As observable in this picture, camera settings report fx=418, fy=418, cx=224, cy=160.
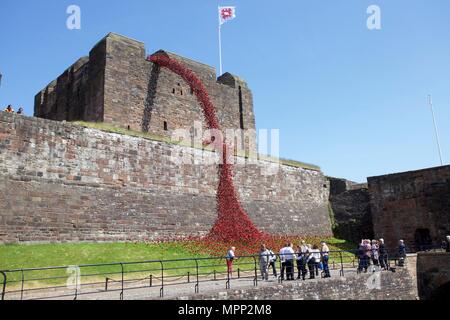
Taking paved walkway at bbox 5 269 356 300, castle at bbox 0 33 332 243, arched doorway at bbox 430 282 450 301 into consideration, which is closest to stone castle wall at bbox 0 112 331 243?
castle at bbox 0 33 332 243

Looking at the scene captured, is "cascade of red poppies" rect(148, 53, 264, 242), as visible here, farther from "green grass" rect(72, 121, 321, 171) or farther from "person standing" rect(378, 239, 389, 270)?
"person standing" rect(378, 239, 389, 270)

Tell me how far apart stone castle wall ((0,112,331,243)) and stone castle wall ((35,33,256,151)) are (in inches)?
206

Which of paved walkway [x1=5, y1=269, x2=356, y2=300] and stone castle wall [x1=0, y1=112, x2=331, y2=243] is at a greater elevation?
stone castle wall [x1=0, y1=112, x2=331, y2=243]

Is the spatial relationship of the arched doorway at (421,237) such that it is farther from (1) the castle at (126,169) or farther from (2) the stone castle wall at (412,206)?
(1) the castle at (126,169)

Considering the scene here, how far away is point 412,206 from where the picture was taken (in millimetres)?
24078

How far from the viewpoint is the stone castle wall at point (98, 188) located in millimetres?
14812

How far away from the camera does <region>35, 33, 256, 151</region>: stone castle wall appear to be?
920 inches

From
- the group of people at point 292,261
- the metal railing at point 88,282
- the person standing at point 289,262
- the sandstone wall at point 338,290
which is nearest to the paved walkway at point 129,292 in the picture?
the metal railing at point 88,282

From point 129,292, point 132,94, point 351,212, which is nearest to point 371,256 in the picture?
point 129,292

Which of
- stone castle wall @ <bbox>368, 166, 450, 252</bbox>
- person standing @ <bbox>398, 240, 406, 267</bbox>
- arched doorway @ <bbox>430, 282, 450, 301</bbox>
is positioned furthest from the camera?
stone castle wall @ <bbox>368, 166, 450, 252</bbox>

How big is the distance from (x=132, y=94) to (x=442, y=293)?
61.1ft

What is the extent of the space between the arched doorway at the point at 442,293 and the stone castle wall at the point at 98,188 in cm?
810
